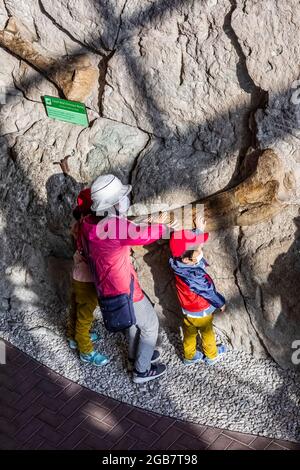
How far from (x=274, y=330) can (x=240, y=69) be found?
1.85 meters

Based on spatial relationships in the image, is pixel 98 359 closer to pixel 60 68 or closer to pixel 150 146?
pixel 150 146

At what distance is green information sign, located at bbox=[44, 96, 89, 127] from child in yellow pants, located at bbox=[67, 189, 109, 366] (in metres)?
0.78

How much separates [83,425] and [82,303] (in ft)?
2.82

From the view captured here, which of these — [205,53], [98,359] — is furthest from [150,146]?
[98,359]

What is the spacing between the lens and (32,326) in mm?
6160

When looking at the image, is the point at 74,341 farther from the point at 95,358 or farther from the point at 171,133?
the point at 171,133

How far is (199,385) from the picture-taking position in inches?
217

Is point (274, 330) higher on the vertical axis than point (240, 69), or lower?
lower

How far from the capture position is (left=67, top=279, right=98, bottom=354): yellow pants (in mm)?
5434

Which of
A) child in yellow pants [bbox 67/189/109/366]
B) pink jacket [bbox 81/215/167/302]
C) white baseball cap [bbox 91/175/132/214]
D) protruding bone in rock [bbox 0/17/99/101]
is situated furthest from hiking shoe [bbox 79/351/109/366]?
protruding bone in rock [bbox 0/17/99/101]

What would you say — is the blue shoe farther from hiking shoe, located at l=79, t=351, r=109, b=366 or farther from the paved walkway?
hiking shoe, located at l=79, t=351, r=109, b=366

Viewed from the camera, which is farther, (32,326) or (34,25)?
(32,326)

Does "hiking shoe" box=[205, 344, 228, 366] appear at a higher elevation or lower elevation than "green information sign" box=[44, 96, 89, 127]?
lower
